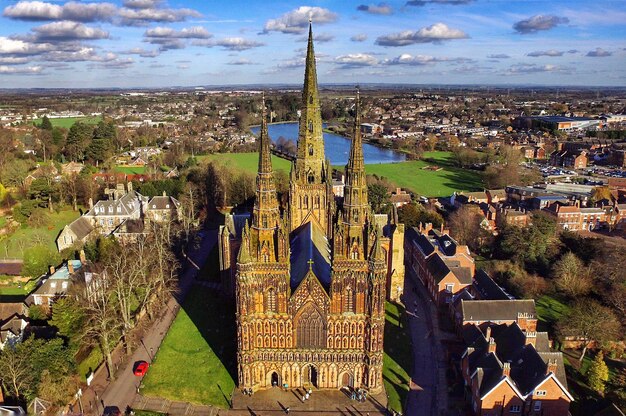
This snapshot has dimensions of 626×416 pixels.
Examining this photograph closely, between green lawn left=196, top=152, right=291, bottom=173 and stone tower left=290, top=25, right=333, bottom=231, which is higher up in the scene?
stone tower left=290, top=25, right=333, bottom=231

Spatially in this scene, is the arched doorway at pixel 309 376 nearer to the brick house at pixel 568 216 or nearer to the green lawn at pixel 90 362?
the green lawn at pixel 90 362

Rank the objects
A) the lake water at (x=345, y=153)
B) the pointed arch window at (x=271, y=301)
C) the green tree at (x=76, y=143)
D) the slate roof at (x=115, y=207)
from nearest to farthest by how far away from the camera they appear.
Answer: the pointed arch window at (x=271, y=301), the slate roof at (x=115, y=207), the green tree at (x=76, y=143), the lake water at (x=345, y=153)

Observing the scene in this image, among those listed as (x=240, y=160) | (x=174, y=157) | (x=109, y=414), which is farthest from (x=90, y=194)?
(x=109, y=414)

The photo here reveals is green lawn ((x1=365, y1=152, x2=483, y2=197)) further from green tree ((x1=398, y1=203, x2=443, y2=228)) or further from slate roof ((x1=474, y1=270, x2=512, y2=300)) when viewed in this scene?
slate roof ((x1=474, y1=270, x2=512, y2=300))

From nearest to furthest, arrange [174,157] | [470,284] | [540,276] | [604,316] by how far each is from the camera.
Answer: [604,316] → [470,284] → [540,276] → [174,157]

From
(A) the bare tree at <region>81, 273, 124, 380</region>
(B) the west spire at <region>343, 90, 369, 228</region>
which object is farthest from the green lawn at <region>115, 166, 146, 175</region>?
(B) the west spire at <region>343, 90, 369, 228</region>

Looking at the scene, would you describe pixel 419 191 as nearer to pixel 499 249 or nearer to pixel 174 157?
pixel 499 249

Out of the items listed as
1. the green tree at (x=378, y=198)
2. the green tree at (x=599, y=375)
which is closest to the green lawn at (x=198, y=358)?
the green tree at (x=599, y=375)
